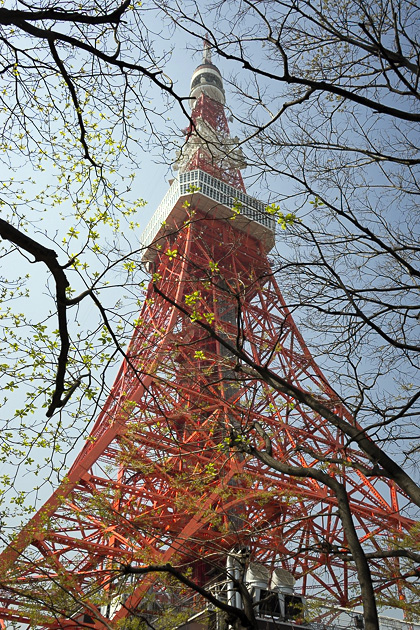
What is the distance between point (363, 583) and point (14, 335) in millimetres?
3656

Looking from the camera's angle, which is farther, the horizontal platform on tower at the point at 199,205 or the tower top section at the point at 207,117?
the tower top section at the point at 207,117

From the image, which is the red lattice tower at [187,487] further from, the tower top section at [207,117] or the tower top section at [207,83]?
the tower top section at [207,83]

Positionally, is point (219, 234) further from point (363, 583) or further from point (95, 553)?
point (363, 583)

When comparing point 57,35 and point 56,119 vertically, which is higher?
point 56,119

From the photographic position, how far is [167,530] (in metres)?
12.4

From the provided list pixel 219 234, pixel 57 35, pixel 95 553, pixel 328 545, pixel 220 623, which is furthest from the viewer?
pixel 219 234

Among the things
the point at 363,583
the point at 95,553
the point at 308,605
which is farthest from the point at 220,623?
the point at 363,583

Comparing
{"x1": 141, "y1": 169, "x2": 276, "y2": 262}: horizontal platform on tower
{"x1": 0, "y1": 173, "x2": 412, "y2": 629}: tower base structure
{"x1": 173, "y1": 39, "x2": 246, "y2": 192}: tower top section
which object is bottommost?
{"x1": 0, "y1": 173, "x2": 412, "y2": 629}: tower base structure

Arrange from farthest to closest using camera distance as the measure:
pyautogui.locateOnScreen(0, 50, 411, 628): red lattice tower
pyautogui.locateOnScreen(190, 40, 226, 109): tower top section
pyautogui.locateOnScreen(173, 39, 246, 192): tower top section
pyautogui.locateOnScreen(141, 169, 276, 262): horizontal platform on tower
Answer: pyautogui.locateOnScreen(190, 40, 226, 109): tower top section
pyautogui.locateOnScreen(173, 39, 246, 192): tower top section
pyautogui.locateOnScreen(141, 169, 276, 262): horizontal platform on tower
pyautogui.locateOnScreen(0, 50, 411, 628): red lattice tower

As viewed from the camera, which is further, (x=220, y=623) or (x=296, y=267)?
(x=220, y=623)

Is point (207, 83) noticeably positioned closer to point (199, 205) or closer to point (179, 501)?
point (199, 205)

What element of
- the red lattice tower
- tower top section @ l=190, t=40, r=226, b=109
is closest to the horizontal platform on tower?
the red lattice tower

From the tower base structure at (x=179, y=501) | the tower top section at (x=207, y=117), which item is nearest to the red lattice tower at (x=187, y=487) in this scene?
the tower base structure at (x=179, y=501)

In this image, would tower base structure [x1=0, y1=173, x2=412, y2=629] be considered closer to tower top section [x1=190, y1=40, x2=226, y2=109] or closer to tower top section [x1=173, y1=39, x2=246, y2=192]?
tower top section [x1=173, y1=39, x2=246, y2=192]
